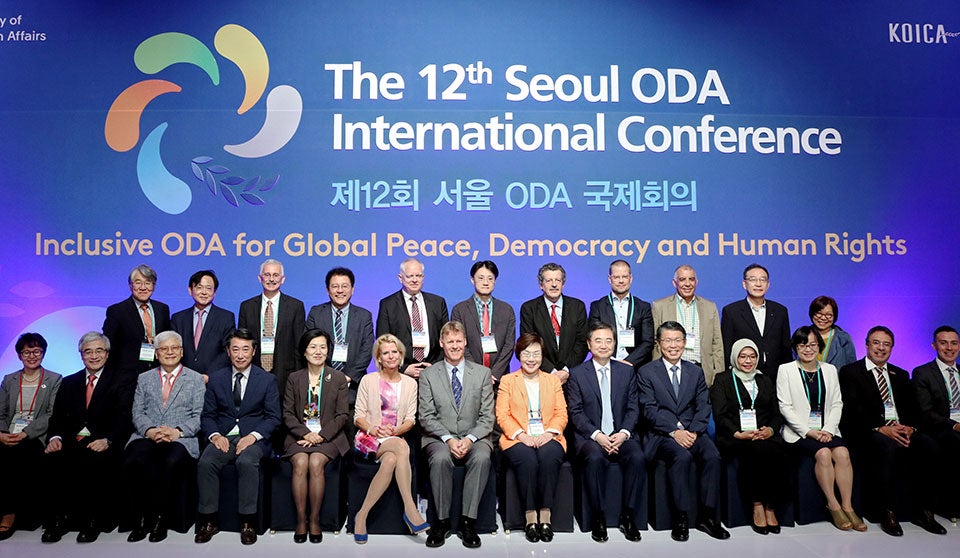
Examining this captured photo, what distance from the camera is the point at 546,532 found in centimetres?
410

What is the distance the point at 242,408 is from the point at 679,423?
8.56ft

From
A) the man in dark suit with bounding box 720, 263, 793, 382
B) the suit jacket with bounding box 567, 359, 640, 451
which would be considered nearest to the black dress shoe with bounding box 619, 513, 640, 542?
the suit jacket with bounding box 567, 359, 640, 451

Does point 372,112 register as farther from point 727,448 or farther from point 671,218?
point 727,448

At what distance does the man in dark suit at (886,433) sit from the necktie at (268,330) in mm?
3687

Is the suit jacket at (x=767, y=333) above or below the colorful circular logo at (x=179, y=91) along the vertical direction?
below

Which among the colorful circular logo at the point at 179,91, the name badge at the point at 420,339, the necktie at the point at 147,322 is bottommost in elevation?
the name badge at the point at 420,339

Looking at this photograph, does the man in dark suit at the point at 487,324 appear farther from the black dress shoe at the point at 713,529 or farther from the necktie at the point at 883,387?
the necktie at the point at 883,387

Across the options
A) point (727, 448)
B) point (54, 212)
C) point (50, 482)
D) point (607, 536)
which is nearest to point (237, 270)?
point (54, 212)

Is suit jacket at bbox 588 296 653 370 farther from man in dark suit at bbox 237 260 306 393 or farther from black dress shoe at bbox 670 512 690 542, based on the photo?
man in dark suit at bbox 237 260 306 393

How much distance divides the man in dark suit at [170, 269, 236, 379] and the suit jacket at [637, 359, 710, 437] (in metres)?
2.66

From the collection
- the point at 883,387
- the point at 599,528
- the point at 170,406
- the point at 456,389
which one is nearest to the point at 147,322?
the point at 170,406

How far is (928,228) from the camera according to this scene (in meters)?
5.87

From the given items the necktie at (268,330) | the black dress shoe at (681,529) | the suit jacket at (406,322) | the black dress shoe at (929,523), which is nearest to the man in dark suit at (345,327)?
the suit jacket at (406,322)

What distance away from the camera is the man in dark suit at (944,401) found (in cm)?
447
